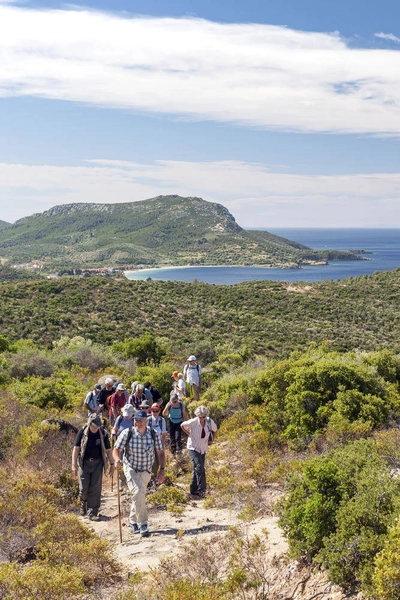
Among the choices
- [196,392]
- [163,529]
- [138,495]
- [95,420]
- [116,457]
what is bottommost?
[163,529]

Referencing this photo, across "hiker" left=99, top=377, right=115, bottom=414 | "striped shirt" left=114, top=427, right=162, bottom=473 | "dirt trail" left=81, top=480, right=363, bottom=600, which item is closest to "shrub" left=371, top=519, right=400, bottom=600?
"dirt trail" left=81, top=480, right=363, bottom=600

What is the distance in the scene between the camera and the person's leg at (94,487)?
21.6 ft

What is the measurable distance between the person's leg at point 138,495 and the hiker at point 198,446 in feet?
4.44

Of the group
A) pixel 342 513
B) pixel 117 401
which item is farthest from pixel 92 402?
pixel 342 513

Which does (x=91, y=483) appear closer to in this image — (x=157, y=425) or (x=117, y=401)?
(x=157, y=425)

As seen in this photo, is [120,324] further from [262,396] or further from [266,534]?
[266,534]

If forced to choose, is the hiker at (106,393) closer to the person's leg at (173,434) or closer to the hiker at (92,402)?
the hiker at (92,402)

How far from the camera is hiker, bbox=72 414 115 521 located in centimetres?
654

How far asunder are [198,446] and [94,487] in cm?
162

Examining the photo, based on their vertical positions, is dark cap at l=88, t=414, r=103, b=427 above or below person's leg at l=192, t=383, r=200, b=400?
above

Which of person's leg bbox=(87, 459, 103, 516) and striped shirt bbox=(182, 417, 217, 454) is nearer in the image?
person's leg bbox=(87, 459, 103, 516)

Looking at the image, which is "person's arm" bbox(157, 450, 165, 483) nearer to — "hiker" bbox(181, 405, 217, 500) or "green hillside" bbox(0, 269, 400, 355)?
"hiker" bbox(181, 405, 217, 500)

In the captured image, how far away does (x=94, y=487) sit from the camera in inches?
260

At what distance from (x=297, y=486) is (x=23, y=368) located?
11.4 m
